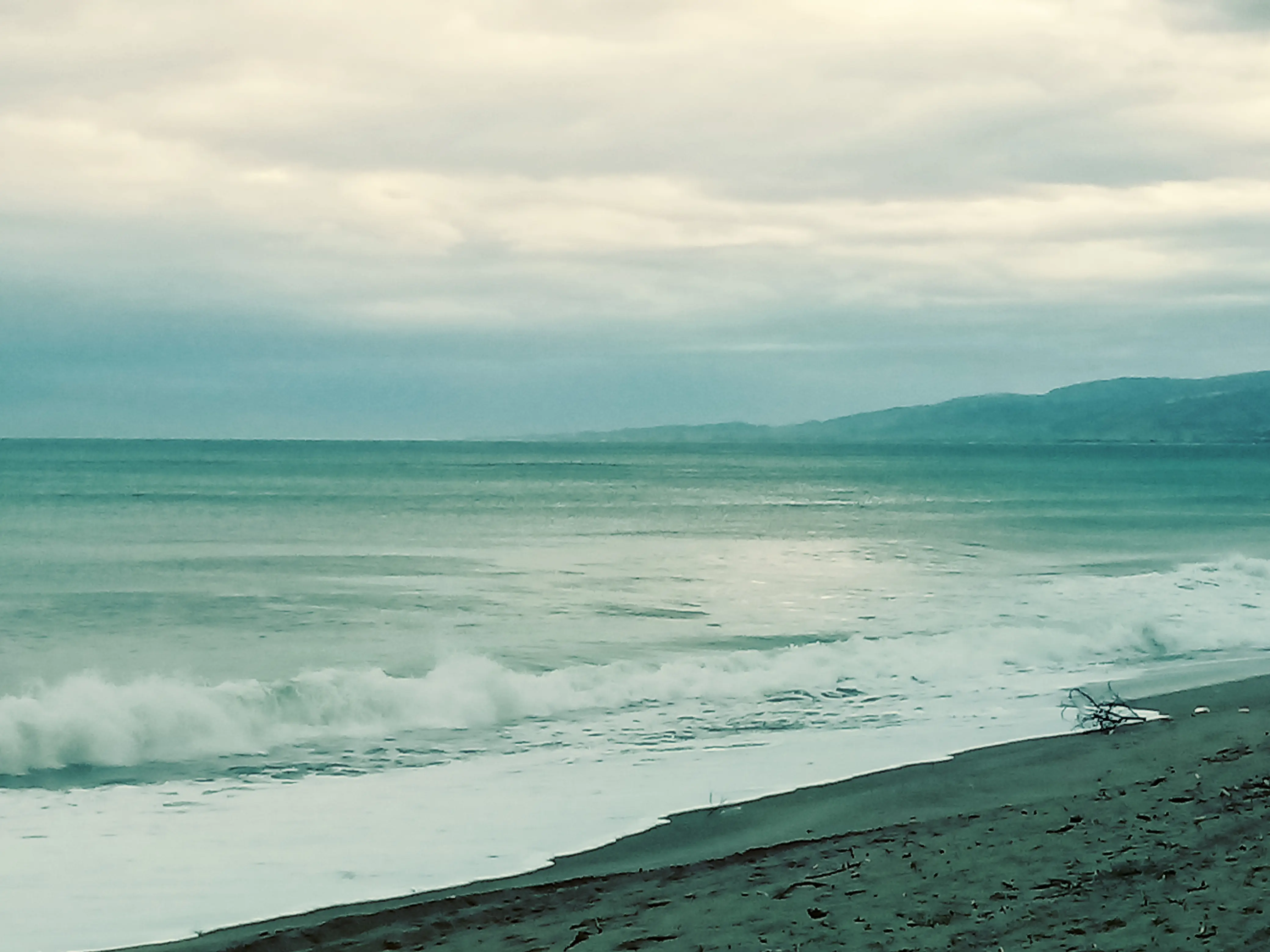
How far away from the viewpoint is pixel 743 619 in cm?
2552

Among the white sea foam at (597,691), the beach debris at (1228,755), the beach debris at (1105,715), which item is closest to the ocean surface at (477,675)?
the white sea foam at (597,691)

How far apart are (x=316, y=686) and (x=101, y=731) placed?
262cm

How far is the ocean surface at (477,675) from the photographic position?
30.9ft

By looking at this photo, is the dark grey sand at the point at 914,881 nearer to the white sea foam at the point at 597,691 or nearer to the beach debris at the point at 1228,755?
the beach debris at the point at 1228,755

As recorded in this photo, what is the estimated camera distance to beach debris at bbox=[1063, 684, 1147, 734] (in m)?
13.0

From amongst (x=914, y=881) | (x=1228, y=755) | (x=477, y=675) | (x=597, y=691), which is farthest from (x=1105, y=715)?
(x=477, y=675)

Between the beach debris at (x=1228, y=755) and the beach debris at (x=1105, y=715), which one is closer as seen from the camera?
the beach debris at (x=1228, y=755)

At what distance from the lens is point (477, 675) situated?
54.7ft

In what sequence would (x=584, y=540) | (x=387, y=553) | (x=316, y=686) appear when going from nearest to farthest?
(x=316, y=686) → (x=387, y=553) → (x=584, y=540)

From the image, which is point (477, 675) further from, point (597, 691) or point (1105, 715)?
point (1105, 715)

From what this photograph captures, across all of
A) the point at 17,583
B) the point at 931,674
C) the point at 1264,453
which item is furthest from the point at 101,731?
the point at 1264,453

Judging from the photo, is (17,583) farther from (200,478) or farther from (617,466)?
(617,466)

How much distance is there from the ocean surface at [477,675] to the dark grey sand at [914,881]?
2.46 ft

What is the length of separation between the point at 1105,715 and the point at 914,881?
691cm
